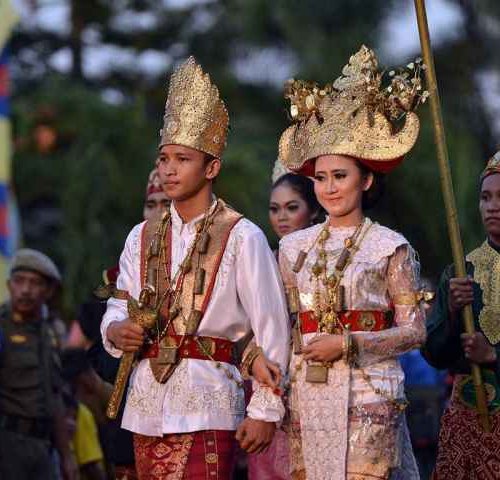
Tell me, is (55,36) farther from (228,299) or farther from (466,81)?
(228,299)

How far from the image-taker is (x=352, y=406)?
21.5ft

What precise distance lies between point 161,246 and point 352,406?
3.37 feet

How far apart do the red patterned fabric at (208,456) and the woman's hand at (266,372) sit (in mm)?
264

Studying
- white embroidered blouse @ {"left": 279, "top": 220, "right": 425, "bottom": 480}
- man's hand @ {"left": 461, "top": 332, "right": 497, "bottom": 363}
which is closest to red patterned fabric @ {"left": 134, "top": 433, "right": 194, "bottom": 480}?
white embroidered blouse @ {"left": 279, "top": 220, "right": 425, "bottom": 480}

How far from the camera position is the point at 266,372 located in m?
6.32

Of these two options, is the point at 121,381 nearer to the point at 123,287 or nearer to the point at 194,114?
the point at 123,287

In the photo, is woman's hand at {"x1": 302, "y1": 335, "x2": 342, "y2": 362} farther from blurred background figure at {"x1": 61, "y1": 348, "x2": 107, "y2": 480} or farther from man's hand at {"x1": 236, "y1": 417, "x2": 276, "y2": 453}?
blurred background figure at {"x1": 61, "y1": 348, "x2": 107, "y2": 480}

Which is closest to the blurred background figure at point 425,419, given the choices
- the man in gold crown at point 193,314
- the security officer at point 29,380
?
the security officer at point 29,380

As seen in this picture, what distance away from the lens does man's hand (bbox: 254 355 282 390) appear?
20.7ft

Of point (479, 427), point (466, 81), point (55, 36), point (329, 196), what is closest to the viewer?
point (329, 196)

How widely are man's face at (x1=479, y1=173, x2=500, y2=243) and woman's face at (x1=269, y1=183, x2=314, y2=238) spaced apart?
113cm

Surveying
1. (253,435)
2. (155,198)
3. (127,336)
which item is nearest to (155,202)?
(155,198)

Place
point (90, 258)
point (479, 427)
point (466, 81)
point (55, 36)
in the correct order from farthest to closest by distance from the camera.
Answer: point (55, 36) < point (466, 81) < point (90, 258) < point (479, 427)

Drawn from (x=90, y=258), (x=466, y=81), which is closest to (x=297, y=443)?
(x=90, y=258)
